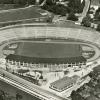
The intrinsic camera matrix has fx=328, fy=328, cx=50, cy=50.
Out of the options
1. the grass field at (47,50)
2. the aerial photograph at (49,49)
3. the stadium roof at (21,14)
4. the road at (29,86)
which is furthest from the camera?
the stadium roof at (21,14)

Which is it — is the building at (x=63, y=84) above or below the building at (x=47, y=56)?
below

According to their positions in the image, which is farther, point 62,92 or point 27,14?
point 27,14

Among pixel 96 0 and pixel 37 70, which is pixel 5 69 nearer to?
pixel 37 70

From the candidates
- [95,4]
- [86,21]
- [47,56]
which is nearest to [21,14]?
[86,21]

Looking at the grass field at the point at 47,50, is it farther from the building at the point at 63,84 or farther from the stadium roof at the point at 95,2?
the stadium roof at the point at 95,2

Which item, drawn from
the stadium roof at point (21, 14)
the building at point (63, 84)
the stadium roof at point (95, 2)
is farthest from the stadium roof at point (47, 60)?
the stadium roof at point (95, 2)

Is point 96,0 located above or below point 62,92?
above

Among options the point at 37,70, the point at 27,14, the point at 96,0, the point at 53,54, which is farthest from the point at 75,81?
the point at 96,0

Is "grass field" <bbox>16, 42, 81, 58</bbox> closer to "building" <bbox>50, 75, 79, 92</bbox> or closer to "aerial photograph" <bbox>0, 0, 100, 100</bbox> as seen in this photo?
"aerial photograph" <bbox>0, 0, 100, 100</bbox>
